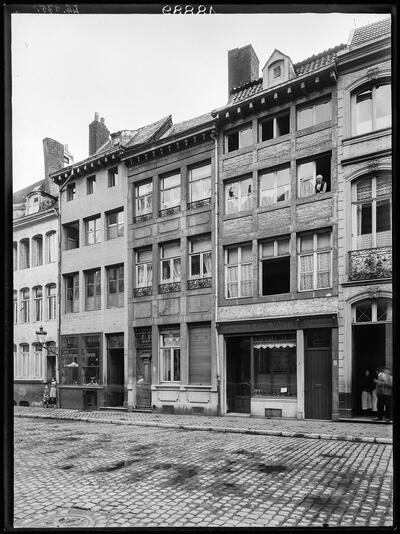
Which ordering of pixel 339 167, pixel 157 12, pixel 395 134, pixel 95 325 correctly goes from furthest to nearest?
pixel 95 325 < pixel 339 167 < pixel 157 12 < pixel 395 134

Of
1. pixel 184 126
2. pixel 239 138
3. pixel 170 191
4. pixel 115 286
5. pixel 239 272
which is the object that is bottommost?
pixel 115 286

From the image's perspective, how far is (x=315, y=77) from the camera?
1581 centimetres

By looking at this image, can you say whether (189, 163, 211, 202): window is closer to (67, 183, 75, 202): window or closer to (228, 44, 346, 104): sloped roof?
(228, 44, 346, 104): sloped roof

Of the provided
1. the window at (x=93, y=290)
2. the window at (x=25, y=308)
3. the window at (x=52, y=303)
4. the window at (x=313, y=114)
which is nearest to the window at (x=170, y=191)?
the window at (x=93, y=290)

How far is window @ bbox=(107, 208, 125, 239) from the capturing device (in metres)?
A: 19.6

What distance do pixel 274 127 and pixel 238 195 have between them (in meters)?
2.91

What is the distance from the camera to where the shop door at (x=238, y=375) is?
17188 mm

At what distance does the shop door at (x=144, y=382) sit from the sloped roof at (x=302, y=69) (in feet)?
36.7

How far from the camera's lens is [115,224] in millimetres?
19844

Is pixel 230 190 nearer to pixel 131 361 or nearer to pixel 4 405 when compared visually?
pixel 131 361

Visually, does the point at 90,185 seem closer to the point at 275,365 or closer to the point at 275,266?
the point at 275,266

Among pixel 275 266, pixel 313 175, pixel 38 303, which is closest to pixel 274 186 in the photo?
pixel 313 175

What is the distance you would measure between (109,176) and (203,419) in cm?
1159

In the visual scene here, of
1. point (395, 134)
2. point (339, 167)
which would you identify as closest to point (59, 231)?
point (339, 167)
